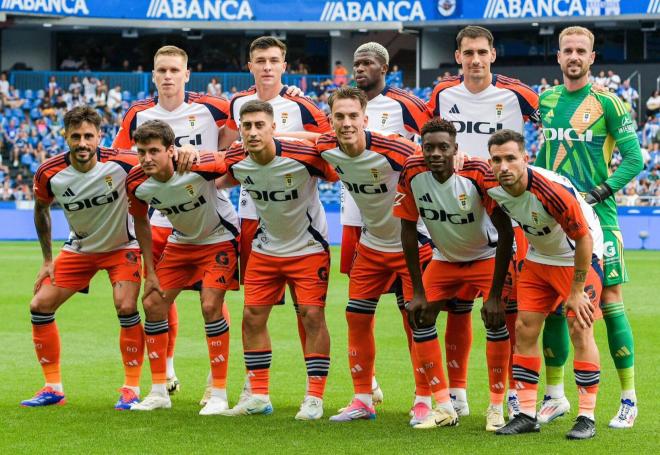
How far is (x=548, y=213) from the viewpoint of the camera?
715 centimetres

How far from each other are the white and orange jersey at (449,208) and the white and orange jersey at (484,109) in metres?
0.94

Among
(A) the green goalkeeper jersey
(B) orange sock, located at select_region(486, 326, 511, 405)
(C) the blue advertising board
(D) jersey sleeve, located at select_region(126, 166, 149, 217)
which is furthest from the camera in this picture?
(C) the blue advertising board

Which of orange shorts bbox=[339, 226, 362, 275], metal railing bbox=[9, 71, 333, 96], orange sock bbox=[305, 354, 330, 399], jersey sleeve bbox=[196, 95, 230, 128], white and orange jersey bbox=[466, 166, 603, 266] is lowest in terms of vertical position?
orange sock bbox=[305, 354, 330, 399]

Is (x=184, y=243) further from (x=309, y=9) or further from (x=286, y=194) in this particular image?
(x=309, y=9)

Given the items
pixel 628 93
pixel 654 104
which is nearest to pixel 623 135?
pixel 654 104

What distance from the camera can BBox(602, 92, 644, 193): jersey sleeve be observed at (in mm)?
7729

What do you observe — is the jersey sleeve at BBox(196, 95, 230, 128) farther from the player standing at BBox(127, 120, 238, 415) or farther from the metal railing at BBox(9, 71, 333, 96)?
the metal railing at BBox(9, 71, 333, 96)

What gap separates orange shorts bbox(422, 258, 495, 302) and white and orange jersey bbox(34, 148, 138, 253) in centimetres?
251

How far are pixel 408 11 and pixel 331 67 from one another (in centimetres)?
480

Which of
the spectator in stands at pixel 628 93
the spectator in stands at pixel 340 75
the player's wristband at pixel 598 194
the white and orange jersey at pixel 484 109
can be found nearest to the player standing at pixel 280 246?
the white and orange jersey at pixel 484 109

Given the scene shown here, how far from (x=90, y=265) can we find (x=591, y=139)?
3.99 metres

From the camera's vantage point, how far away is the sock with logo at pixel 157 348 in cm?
867

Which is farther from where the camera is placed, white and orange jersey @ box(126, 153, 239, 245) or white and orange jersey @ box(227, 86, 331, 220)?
white and orange jersey @ box(227, 86, 331, 220)

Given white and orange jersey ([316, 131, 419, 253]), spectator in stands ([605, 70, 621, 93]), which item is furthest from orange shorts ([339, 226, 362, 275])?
spectator in stands ([605, 70, 621, 93])
